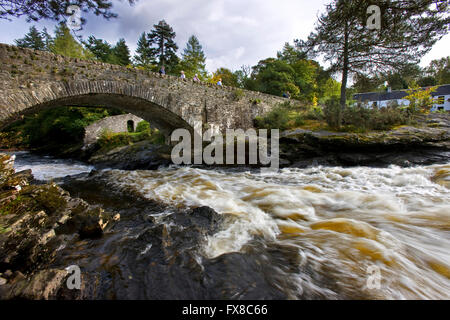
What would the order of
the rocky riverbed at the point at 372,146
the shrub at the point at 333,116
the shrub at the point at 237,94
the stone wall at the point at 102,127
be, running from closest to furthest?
the rocky riverbed at the point at 372,146, the shrub at the point at 333,116, the shrub at the point at 237,94, the stone wall at the point at 102,127

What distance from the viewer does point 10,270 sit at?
166cm

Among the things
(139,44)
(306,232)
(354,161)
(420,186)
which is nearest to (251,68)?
(139,44)

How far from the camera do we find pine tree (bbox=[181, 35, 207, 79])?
2870 centimetres

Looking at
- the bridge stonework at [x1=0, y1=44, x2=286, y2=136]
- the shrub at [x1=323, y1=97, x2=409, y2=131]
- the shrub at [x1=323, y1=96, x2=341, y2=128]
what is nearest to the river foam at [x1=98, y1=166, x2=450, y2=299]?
the shrub at [x1=323, y1=97, x2=409, y2=131]

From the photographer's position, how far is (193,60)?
29266 mm

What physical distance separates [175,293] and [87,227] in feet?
5.65

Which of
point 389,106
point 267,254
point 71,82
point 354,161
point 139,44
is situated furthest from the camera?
point 139,44

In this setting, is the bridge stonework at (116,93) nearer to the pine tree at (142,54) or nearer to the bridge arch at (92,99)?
the bridge arch at (92,99)

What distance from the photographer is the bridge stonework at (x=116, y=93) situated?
18.9ft

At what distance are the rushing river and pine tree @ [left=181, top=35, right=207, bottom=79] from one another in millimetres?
26923

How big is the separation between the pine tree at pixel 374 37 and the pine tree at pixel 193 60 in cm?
2041

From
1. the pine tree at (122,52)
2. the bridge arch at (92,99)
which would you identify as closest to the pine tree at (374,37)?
the bridge arch at (92,99)

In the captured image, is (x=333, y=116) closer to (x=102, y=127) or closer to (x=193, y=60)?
(x=102, y=127)

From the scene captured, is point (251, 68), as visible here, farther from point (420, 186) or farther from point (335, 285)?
point (335, 285)
